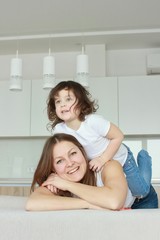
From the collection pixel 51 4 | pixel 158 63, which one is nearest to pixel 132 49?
pixel 158 63

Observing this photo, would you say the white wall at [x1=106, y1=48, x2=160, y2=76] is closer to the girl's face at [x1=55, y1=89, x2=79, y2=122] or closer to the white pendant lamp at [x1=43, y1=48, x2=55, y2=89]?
the white pendant lamp at [x1=43, y1=48, x2=55, y2=89]

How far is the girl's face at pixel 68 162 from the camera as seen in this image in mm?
1222

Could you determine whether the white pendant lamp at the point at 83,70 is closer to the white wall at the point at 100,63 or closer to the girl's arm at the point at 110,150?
the girl's arm at the point at 110,150

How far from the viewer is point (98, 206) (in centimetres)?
97

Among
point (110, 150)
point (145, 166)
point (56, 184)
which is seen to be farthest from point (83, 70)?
point (56, 184)

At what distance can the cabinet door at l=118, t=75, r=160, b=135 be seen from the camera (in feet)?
12.0

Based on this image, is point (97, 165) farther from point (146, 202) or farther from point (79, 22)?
point (79, 22)

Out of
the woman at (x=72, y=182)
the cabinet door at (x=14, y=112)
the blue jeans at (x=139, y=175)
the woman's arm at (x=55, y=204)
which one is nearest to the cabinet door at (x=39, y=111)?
the cabinet door at (x=14, y=112)

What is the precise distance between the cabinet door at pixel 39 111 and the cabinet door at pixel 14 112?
0.19 ft

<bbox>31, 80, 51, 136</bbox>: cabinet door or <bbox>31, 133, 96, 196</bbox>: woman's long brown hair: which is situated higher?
<bbox>31, 80, 51, 136</bbox>: cabinet door

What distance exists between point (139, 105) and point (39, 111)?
3.64ft

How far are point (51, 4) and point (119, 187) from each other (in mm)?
2443

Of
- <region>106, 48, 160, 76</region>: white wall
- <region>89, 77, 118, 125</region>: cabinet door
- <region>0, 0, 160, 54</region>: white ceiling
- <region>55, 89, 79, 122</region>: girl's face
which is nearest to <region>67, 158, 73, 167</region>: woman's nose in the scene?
<region>55, 89, 79, 122</region>: girl's face

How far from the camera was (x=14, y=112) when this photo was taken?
152 inches
